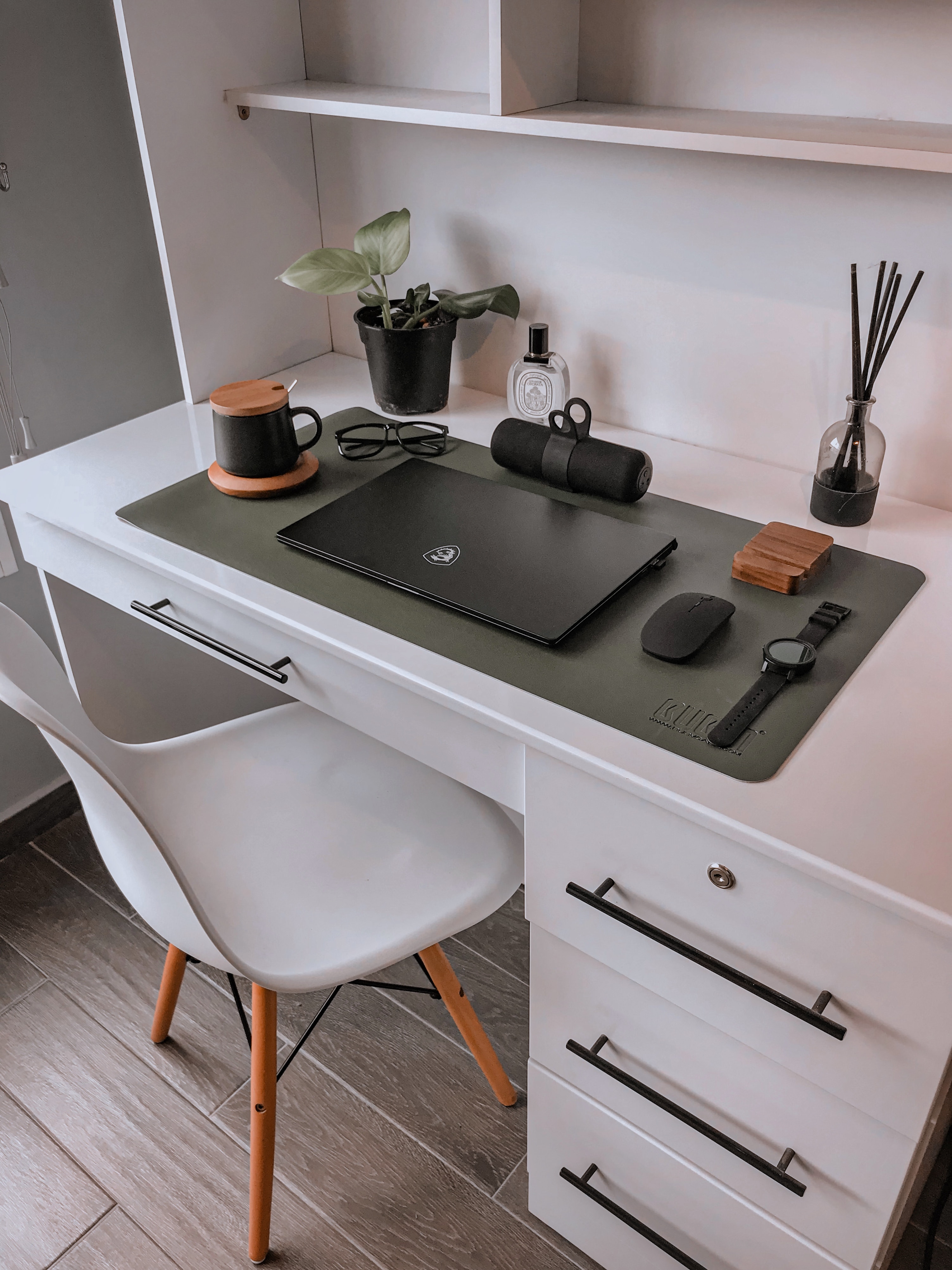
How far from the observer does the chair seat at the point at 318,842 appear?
3.66 feet

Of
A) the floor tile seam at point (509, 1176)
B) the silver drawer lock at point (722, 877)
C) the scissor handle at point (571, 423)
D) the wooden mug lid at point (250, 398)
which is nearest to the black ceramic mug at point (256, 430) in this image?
the wooden mug lid at point (250, 398)

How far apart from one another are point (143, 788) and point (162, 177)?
2.81 feet

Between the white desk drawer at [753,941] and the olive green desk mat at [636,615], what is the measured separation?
0.25 ft

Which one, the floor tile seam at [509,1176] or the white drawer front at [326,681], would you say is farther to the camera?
the floor tile seam at [509,1176]

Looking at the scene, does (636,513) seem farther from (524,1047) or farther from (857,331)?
(524,1047)

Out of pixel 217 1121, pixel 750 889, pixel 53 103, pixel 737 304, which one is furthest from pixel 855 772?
pixel 53 103

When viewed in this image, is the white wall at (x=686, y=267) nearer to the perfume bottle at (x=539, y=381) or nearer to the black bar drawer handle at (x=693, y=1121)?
the perfume bottle at (x=539, y=381)

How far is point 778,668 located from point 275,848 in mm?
639

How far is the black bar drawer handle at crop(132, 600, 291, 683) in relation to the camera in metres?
1.19

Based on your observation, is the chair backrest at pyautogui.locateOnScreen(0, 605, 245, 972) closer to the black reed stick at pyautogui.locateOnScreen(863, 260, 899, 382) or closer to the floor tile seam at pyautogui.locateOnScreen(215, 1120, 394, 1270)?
the floor tile seam at pyautogui.locateOnScreen(215, 1120, 394, 1270)

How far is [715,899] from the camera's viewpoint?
867 mm

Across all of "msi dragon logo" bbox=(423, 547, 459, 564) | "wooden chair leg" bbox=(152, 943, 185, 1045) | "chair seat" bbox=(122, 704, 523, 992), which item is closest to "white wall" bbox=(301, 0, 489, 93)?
"msi dragon logo" bbox=(423, 547, 459, 564)

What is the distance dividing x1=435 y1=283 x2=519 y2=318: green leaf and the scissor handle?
196 mm

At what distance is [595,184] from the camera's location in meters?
1.34
